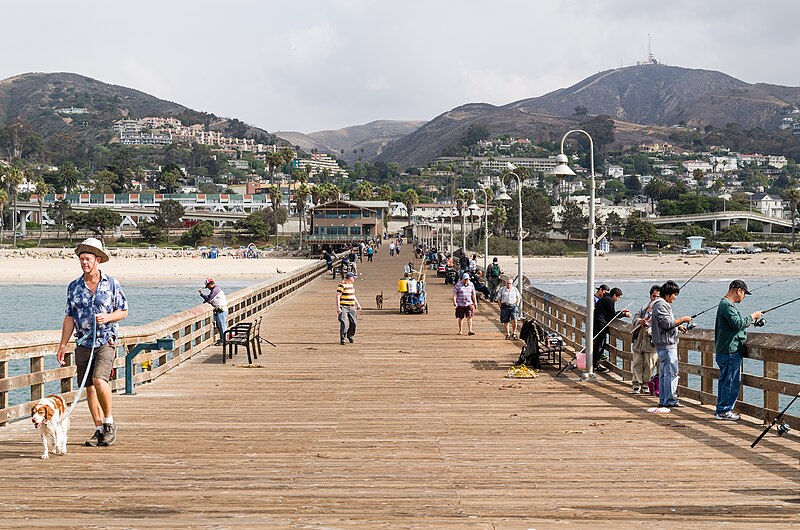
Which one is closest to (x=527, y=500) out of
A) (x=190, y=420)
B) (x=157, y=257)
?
(x=190, y=420)

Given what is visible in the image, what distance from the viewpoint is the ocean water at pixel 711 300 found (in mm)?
37938

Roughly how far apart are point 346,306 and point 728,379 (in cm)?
1042

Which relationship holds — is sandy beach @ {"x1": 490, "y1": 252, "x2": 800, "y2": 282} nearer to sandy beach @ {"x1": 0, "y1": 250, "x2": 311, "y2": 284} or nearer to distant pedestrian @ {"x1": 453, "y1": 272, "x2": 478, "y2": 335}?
sandy beach @ {"x1": 0, "y1": 250, "x2": 311, "y2": 284}

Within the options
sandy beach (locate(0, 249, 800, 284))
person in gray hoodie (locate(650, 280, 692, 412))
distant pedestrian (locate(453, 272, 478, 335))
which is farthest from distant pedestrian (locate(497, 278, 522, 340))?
sandy beach (locate(0, 249, 800, 284))

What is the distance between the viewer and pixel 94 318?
8.49 meters

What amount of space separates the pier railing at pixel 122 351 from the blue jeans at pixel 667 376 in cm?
667

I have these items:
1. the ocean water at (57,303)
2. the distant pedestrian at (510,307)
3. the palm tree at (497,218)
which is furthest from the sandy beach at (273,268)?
the distant pedestrian at (510,307)

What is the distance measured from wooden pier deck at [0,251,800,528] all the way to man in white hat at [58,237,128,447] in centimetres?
70

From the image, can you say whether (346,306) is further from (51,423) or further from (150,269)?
(150,269)

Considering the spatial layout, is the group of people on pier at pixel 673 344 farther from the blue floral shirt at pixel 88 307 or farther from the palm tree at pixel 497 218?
the palm tree at pixel 497 218

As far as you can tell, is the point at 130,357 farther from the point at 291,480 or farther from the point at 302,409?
the point at 291,480

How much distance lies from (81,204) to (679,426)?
660 ft

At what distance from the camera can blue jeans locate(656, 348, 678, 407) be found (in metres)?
11.3

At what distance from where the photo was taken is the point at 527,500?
7.06 metres
